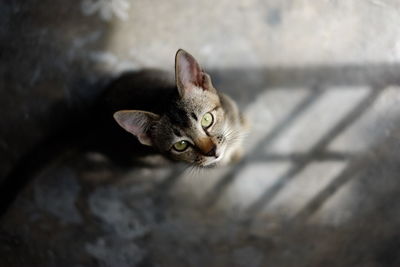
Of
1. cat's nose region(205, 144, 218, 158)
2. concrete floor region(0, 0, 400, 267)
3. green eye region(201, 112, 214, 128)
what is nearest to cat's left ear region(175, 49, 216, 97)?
green eye region(201, 112, 214, 128)

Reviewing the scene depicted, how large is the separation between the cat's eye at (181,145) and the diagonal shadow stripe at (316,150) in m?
0.74

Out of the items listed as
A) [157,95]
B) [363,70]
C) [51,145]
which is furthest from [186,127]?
[363,70]

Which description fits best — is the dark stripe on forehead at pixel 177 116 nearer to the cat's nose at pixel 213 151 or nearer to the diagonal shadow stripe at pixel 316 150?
the cat's nose at pixel 213 151

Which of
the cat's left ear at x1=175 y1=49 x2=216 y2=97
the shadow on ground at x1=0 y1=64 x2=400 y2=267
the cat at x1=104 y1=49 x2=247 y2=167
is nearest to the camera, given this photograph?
the cat's left ear at x1=175 y1=49 x2=216 y2=97

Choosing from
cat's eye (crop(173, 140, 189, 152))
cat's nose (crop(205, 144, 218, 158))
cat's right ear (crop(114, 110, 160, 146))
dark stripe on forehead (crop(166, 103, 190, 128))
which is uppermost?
dark stripe on forehead (crop(166, 103, 190, 128))

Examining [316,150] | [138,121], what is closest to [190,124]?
[138,121]

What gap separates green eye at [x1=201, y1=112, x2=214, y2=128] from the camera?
1.76m

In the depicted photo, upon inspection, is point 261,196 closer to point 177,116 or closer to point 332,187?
point 332,187

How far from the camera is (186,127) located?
1.73 metres

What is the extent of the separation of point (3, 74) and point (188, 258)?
157 centimetres

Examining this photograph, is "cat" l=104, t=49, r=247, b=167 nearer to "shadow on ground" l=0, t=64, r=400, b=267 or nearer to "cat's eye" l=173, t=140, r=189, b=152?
"cat's eye" l=173, t=140, r=189, b=152

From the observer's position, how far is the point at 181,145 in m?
1.79

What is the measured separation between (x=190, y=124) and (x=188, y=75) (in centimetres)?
21

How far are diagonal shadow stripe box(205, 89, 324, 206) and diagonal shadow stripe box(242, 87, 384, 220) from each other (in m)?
0.20
